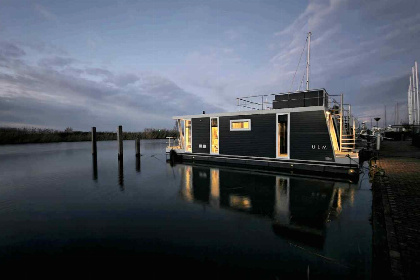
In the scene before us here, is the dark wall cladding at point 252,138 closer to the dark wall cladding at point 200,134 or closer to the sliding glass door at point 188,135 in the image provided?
the dark wall cladding at point 200,134

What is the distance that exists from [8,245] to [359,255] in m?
8.87

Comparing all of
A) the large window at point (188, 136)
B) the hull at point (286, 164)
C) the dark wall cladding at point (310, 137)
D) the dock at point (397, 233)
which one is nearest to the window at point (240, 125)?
the hull at point (286, 164)

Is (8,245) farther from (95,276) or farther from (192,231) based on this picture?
(192,231)

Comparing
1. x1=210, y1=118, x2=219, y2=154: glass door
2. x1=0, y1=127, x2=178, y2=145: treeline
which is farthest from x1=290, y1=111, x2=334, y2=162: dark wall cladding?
x1=0, y1=127, x2=178, y2=145: treeline

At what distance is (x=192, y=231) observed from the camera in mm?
6273

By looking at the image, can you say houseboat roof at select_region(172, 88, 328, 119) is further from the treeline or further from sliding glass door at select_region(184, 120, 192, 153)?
the treeline

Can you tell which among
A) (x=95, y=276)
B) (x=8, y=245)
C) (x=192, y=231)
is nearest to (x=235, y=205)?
(x=192, y=231)

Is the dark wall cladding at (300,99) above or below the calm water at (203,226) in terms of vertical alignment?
above

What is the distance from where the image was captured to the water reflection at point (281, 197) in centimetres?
641

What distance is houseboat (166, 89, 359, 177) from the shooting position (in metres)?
12.8

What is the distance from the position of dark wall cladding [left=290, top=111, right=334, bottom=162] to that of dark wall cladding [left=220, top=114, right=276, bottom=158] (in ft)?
4.41

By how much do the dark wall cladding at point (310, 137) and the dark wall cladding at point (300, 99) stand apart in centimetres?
202

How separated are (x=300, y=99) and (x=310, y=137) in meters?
3.52

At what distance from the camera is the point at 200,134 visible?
60.3ft
